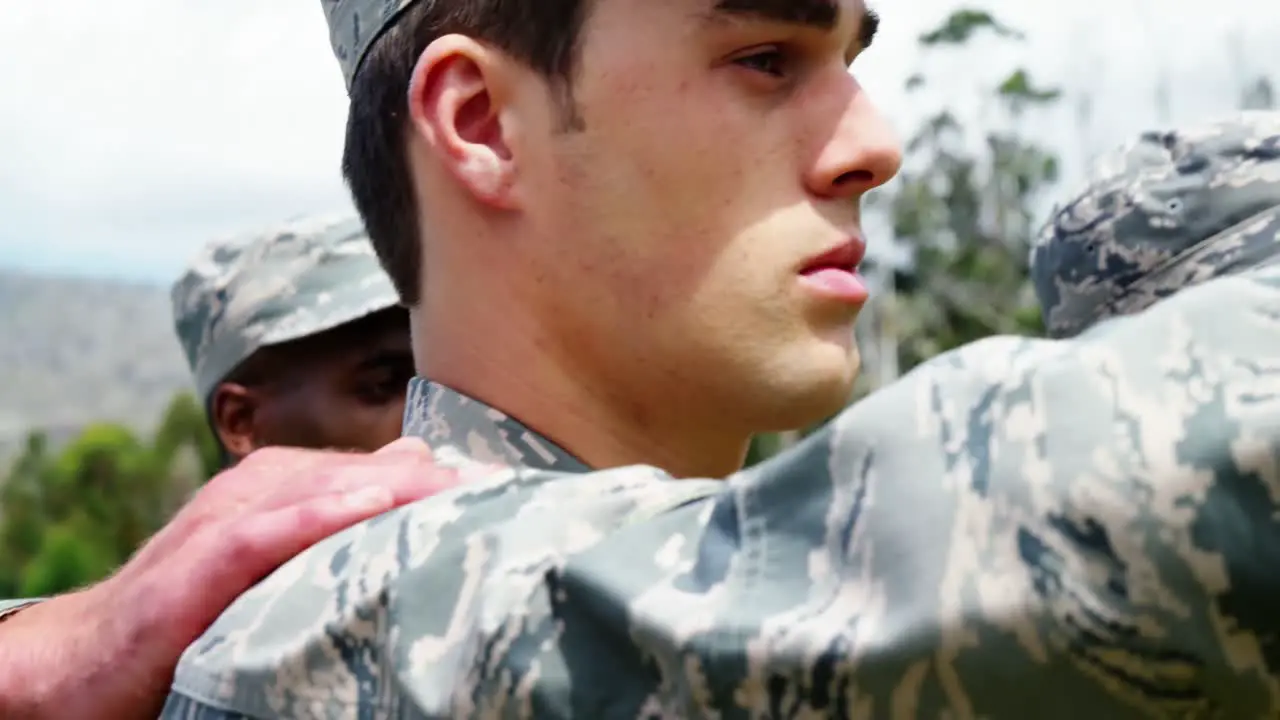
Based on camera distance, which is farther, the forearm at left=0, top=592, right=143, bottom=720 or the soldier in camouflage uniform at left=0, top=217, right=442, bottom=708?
the soldier in camouflage uniform at left=0, top=217, right=442, bottom=708

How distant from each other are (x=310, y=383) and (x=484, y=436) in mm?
1879

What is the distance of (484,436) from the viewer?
4.86 feet


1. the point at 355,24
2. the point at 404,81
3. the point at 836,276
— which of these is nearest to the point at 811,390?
the point at 836,276

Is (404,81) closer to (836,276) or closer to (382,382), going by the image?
(836,276)

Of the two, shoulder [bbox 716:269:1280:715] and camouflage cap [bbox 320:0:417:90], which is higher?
camouflage cap [bbox 320:0:417:90]

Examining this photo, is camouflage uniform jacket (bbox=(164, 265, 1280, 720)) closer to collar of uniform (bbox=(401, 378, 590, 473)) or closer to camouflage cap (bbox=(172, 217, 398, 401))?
collar of uniform (bbox=(401, 378, 590, 473))

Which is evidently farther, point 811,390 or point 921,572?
point 811,390

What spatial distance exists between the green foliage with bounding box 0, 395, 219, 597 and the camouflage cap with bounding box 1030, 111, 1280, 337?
10.4 metres

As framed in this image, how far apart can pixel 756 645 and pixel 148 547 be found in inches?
33.8

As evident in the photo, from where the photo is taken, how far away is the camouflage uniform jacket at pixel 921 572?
2.36 feet

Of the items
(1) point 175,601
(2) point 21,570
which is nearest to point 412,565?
(1) point 175,601

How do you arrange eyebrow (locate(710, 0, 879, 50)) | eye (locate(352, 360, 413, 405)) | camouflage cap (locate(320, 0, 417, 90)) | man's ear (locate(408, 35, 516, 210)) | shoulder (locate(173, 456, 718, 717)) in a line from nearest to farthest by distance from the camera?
shoulder (locate(173, 456, 718, 717)), eyebrow (locate(710, 0, 879, 50)), man's ear (locate(408, 35, 516, 210)), camouflage cap (locate(320, 0, 417, 90)), eye (locate(352, 360, 413, 405))

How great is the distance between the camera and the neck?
4.76 ft

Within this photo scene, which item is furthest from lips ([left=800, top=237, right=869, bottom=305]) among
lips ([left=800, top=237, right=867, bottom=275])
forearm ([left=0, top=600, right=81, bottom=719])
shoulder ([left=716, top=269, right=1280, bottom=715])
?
forearm ([left=0, top=600, right=81, bottom=719])
